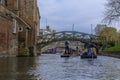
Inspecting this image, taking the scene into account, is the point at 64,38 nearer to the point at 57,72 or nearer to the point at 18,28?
the point at 18,28

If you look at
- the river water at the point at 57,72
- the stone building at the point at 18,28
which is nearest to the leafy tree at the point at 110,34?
the stone building at the point at 18,28

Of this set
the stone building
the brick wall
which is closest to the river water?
the brick wall

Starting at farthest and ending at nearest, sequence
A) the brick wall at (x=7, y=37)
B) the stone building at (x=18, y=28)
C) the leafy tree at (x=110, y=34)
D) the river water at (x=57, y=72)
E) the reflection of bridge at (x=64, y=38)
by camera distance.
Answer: the leafy tree at (x=110, y=34)
the reflection of bridge at (x=64, y=38)
the stone building at (x=18, y=28)
the brick wall at (x=7, y=37)
the river water at (x=57, y=72)

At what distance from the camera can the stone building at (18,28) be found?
55.9 metres

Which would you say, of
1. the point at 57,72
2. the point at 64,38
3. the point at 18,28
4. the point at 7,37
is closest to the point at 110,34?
the point at 64,38

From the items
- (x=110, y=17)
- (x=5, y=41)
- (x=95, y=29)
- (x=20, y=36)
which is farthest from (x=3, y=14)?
(x=95, y=29)

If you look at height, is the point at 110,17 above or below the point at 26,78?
above

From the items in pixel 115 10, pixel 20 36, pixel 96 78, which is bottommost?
pixel 96 78

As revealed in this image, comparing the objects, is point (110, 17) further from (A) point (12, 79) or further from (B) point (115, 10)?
(A) point (12, 79)

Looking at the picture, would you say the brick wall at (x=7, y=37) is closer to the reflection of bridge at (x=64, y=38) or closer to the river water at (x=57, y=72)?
the river water at (x=57, y=72)

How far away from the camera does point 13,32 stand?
61.0 meters

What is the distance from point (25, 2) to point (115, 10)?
747 inches

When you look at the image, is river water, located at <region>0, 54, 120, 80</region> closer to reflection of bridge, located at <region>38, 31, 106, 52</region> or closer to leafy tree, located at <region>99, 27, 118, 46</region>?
reflection of bridge, located at <region>38, 31, 106, 52</region>

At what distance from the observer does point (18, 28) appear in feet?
222
